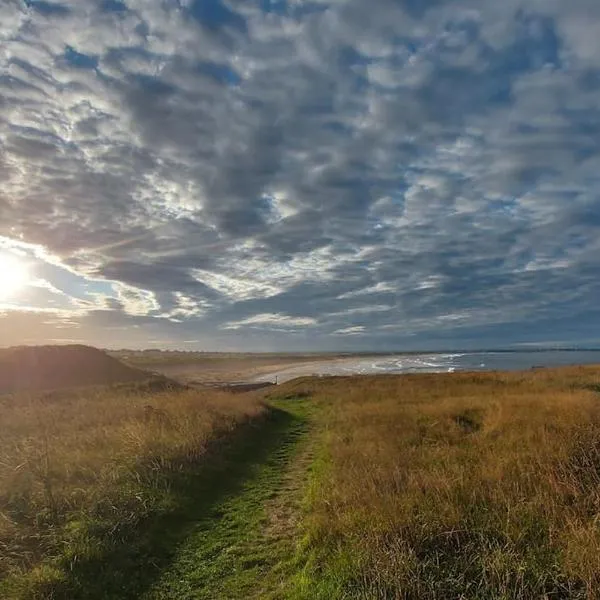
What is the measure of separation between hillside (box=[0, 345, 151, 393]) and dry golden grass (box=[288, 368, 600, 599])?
138 ft

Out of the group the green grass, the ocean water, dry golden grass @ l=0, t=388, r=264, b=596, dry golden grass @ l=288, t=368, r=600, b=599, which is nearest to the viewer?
dry golden grass @ l=288, t=368, r=600, b=599

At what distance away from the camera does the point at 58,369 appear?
50406mm

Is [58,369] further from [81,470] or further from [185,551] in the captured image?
[185,551]

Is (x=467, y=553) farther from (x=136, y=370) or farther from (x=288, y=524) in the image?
(x=136, y=370)

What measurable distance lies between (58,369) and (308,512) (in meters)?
48.8

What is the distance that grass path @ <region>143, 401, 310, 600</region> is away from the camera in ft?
21.1

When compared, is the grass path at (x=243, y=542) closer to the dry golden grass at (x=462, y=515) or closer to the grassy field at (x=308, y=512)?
the grassy field at (x=308, y=512)

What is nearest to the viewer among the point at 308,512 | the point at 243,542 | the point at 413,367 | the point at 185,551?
the point at 185,551

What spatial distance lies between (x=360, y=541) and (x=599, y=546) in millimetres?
2801

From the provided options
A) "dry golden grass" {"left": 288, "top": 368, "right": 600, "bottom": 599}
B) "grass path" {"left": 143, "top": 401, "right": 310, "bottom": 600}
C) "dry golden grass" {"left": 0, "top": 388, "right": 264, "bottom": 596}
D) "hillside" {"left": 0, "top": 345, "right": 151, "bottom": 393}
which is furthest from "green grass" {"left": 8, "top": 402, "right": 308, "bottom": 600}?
"hillside" {"left": 0, "top": 345, "right": 151, "bottom": 393}

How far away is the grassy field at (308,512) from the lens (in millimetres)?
5793

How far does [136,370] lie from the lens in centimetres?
5488

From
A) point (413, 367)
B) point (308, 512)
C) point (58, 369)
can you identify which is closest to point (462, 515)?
point (308, 512)

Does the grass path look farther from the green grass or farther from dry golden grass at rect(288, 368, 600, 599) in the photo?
dry golden grass at rect(288, 368, 600, 599)
